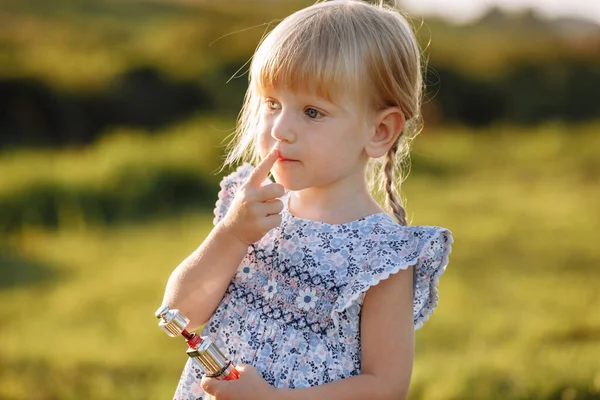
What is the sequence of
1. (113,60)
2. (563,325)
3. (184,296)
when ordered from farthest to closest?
(113,60) < (563,325) < (184,296)

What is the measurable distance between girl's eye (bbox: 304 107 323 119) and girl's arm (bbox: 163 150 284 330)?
109 mm

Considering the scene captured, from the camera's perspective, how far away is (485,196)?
6.54 metres

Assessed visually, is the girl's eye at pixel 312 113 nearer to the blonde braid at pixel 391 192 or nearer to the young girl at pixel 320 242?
the young girl at pixel 320 242

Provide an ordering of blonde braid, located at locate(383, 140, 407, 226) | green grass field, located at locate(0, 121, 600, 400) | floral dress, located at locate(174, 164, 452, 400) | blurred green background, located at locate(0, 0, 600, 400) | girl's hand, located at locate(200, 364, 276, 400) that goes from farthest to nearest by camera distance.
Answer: blurred green background, located at locate(0, 0, 600, 400) → green grass field, located at locate(0, 121, 600, 400) → blonde braid, located at locate(383, 140, 407, 226) → floral dress, located at locate(174, 164, 452, 400) → girl's hand, located at locate(200, 364, 276, 400)

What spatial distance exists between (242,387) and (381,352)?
1.01ft

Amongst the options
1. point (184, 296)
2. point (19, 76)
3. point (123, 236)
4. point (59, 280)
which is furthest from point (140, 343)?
point (19, 76)

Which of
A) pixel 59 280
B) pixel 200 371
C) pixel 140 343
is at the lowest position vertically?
pixel 200 371

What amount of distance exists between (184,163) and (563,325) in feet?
11.3

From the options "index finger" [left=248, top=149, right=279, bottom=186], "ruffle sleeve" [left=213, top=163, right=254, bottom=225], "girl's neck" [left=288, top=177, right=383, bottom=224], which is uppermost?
"ruffle sleeve" [left=213, top=163, right=254, bottom=225]

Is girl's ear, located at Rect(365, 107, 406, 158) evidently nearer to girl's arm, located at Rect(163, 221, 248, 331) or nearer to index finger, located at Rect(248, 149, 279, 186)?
index finger, located at Rect(248, 149, 279, 186)

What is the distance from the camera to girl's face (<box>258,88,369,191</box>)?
2033 mm

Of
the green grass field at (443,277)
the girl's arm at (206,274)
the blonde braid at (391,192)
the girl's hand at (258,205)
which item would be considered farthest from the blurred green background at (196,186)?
the girl's hand at (258,205)

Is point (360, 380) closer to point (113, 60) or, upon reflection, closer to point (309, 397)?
point (309, 397)

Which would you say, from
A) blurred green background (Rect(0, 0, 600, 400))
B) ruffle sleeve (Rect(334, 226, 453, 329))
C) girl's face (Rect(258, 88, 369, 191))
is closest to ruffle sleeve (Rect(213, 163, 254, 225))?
girl's face (Rect(258, 88, 369, 191))
